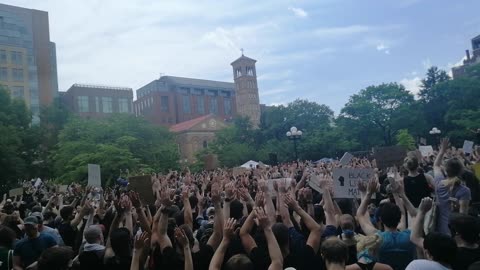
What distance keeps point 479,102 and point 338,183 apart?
54.5m

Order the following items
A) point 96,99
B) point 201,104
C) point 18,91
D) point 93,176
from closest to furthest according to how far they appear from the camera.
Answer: point 93,176
point 18,91
point 96,99
point 201,104

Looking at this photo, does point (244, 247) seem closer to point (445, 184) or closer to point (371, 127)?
point (445, 184)

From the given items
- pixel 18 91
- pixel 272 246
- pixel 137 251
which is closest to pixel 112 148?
pixel 137 251

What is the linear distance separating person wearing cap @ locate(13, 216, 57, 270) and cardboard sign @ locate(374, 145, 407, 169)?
1021 centimetres

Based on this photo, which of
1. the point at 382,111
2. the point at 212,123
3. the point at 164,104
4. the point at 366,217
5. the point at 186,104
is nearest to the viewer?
the point at 366,217

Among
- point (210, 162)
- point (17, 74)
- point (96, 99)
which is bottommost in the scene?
point (210, 162)

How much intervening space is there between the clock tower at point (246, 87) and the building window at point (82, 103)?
38.7m

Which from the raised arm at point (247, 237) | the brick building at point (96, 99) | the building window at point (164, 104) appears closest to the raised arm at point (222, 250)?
the raised arm at point (247, 237)

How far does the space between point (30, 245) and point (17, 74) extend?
79.6 metres

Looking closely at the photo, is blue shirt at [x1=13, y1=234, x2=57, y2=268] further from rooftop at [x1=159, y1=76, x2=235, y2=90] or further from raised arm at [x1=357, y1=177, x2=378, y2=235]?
rooftop at [x1=159, y1=76, x2=235, y2=90]

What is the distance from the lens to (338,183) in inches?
287

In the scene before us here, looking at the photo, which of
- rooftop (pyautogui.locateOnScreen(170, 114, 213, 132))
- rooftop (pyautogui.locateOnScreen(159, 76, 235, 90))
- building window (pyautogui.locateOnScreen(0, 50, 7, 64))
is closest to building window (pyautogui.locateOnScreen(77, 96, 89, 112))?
rooftop (pyautogui.locateOnScreen(170, 114, 213, 132))

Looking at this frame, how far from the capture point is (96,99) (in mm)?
94188

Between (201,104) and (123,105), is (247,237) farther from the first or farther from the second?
(201,104)
